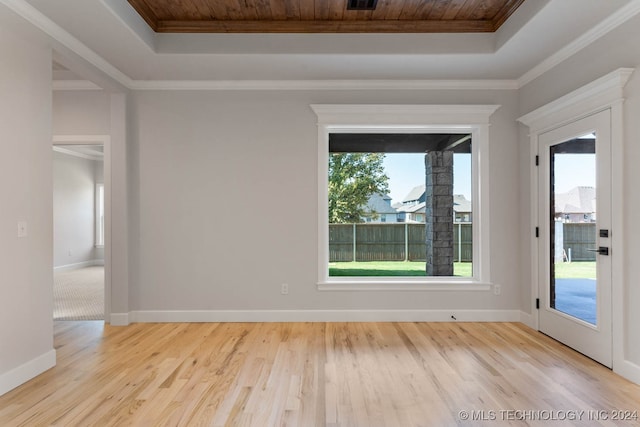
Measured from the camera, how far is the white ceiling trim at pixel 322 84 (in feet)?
13.1

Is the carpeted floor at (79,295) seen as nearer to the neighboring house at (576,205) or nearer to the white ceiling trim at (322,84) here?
the white ceiling trim at (322,84)

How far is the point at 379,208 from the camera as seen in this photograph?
4.36 m

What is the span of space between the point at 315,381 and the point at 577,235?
8.58 feet

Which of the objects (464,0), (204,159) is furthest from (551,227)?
(204,159)

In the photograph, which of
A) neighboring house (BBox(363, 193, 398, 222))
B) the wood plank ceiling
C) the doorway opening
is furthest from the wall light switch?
the doorway opening

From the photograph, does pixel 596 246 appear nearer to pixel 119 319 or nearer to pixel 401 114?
pixel 401 114

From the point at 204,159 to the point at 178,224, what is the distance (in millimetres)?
788

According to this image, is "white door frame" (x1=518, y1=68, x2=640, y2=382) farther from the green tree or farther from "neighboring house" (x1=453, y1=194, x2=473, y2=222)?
the green tree

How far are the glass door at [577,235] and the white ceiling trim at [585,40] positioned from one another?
639mm

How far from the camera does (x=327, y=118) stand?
4.03 meters

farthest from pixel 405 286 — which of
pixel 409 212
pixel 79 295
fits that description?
pixel 79 295

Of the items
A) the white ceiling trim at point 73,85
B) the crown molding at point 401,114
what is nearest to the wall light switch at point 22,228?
the white ceiling trim at point 73,85

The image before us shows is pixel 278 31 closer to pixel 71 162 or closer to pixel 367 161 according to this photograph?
pixel 367 161

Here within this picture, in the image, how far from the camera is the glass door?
2.89m
